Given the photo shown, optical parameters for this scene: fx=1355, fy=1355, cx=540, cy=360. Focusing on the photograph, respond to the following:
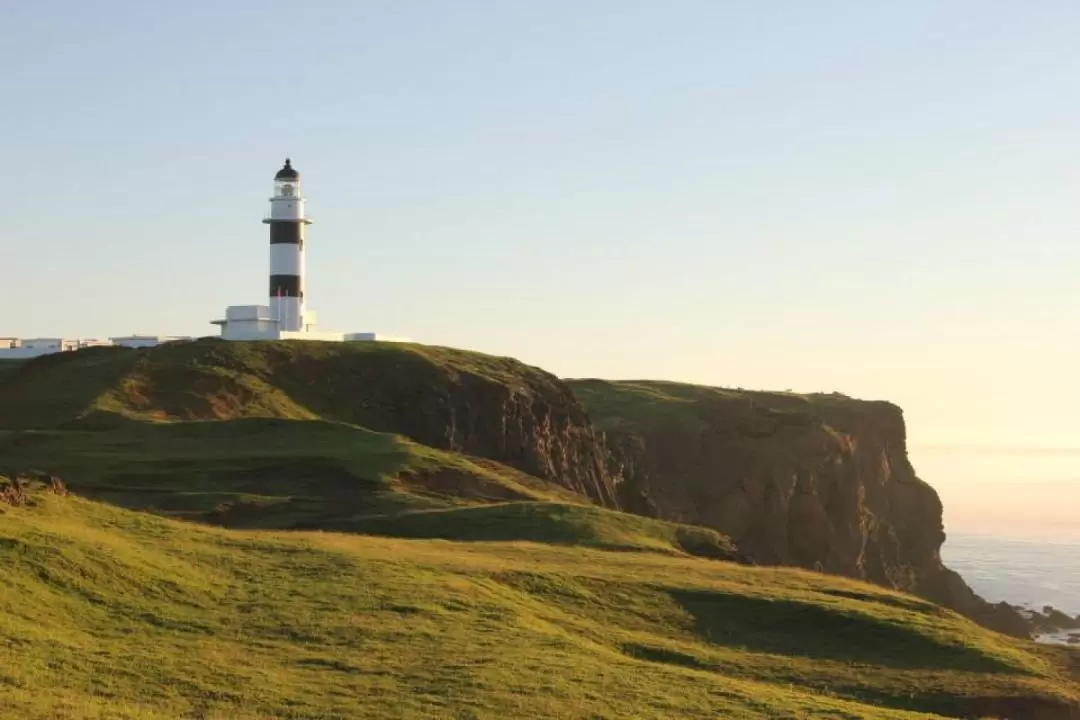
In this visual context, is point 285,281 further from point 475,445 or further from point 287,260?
point 475,445

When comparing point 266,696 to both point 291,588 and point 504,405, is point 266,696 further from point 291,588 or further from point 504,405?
point 504,405

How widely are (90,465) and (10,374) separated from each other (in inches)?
875

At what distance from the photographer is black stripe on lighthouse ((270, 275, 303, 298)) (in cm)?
8725

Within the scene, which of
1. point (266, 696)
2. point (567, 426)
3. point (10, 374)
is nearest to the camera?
point (266, 696)

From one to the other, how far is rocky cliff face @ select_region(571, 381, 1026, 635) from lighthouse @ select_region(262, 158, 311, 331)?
25.4m

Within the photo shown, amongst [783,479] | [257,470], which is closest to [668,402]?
[783,479]

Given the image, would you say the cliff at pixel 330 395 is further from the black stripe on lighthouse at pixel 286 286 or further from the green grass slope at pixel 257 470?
the black stripe on lighthouse at pixel 286 286

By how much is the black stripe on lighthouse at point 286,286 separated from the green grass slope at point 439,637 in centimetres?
4649

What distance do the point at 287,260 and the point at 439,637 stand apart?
6121 centimetres

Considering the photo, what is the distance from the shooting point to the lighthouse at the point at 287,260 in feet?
286

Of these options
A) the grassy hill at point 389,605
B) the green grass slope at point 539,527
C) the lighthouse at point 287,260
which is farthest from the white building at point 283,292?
the green grass slope at point 539,527

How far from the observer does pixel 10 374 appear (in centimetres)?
7375

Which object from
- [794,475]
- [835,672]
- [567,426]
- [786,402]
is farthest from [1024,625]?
[835,672]

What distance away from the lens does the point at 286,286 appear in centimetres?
8744
